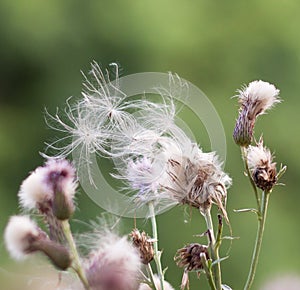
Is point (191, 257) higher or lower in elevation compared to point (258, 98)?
lower

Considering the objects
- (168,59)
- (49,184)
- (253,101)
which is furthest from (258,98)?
(168,59)

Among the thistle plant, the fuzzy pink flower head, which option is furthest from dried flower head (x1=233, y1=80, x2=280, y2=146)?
the fuzzy pink flower head

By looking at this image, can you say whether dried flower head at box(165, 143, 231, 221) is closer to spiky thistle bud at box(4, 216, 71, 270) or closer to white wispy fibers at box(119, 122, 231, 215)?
white wispy fibers at box(119, 122, 231, 215)

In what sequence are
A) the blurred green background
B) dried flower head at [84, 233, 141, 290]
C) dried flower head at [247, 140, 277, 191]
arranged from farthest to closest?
1. the blurred green background
2. dried flower head at [247, 140, 277, 191]
3. dried flower head at [84, 233, 141, 290]

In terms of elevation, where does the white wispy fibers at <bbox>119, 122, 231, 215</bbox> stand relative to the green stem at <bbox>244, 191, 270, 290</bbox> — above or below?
above

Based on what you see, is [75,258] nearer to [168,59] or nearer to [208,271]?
[208,271]
